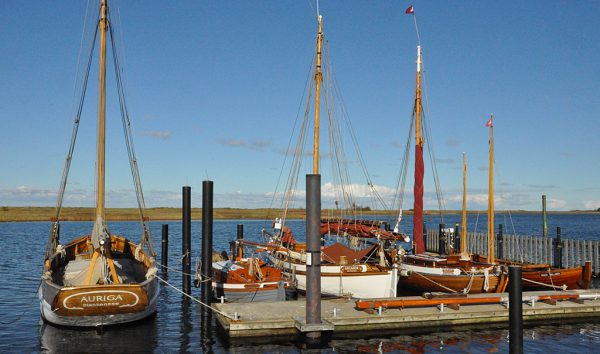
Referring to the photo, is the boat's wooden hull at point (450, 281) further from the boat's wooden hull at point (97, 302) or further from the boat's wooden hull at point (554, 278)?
the boat's wooden hull at point (97, 302)

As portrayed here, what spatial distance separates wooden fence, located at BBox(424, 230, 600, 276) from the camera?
1345 inches

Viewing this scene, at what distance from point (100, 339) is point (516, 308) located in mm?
13318

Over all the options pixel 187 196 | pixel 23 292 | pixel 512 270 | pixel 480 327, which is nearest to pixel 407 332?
→ pixel 480 327

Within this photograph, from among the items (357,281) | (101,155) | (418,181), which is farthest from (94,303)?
(418,181)

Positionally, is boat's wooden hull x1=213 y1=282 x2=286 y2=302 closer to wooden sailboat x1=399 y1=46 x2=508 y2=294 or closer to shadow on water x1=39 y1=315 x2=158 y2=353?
shadow on water x1=39 y1=315 x2=158 y2=353

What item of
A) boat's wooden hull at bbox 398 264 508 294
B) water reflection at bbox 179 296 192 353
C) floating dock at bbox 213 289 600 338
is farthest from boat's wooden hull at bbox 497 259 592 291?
water reflection at bbox 179 296 192 353

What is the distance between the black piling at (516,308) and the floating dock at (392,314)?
5.72 metres

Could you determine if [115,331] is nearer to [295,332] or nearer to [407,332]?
[295,332]

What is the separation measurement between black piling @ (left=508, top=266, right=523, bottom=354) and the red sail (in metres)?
18.8

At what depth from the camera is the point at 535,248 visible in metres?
38.5

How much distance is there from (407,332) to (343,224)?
16536 millimetres

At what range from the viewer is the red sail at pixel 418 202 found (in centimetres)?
3350

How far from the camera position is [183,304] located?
26.7 meters

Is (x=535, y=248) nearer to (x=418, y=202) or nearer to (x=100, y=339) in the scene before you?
(x=418, y=202)
